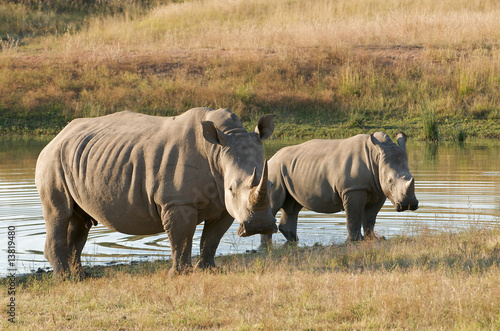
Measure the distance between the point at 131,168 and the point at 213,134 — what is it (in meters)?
0.89

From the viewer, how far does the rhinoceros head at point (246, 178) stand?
6.07 metres

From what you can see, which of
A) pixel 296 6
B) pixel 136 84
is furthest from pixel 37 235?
pixel 296 6

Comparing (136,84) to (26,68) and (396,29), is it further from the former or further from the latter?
(396,29)

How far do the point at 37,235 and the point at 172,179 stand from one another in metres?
3.87

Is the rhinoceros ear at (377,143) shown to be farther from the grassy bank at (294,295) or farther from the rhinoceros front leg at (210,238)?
the rhinoceros front leg at (210,238)

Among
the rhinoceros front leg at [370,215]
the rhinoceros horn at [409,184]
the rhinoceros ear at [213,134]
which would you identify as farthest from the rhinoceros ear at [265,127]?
the rhinoceros front leg at [370,215]

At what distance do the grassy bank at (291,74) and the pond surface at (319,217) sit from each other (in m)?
6.08

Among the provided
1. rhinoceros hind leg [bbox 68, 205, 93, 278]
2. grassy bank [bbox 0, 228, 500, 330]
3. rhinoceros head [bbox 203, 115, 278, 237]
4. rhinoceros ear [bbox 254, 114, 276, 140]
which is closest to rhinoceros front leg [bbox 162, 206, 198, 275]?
grassy bank [bbox 0, 228, 500, 330]

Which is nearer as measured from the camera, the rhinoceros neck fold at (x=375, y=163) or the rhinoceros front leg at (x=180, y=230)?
the rhinoceros front leg at (x=180, y=230)

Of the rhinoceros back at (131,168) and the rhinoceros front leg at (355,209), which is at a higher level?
the rhinoceros back at (131,168)

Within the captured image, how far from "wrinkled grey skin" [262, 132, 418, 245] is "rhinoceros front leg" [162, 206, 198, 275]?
2.93 metres

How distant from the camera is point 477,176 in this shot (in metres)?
14.3

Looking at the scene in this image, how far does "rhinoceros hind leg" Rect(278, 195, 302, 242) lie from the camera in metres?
10.0

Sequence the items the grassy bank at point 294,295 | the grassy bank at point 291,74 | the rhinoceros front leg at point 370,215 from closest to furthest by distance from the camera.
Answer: the grassy bank at point 294,295
the rhinoceros front leg at point 370,215
the grassy bank at point 291,74
